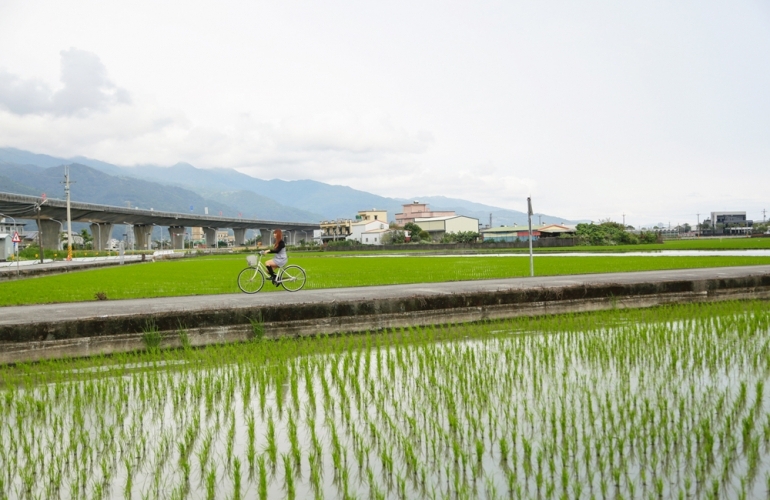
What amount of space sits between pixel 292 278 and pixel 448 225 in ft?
395

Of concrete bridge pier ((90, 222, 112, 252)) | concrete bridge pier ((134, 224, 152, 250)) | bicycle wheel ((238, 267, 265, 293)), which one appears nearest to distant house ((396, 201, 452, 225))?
concrete bridge pier ((134, 224, 152, 250))

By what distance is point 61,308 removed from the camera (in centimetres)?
1146

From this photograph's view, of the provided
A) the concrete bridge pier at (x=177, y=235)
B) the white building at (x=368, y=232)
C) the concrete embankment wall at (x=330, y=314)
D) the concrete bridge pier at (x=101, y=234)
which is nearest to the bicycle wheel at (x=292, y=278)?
the concrete embankment wall at (x=330, y=314)

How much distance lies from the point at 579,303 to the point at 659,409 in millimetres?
7866

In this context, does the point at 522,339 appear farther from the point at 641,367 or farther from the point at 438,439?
the point at 438,439

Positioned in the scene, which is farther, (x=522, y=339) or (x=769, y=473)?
(x=522, y=339)

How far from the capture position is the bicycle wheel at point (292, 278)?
45.7 feet

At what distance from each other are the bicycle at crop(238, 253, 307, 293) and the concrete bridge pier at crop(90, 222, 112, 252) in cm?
8431

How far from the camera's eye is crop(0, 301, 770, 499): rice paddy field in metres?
4.06

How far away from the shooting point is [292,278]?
1400 cm

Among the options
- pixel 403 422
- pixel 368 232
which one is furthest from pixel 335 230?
pixel 403 422

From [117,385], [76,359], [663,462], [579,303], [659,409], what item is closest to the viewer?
[663,462]

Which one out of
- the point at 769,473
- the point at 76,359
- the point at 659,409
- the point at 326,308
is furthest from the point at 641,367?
the point at 76,359

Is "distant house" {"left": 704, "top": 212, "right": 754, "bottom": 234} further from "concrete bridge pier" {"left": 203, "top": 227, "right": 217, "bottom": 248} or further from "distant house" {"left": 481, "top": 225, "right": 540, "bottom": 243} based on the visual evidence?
"concrete bridge pier" {"left": 203, "top": 227, "right": 217, "bottom": 248}
